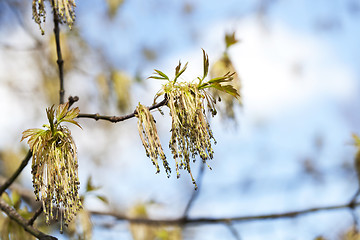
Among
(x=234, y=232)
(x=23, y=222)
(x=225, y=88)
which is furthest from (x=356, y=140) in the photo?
(x=23, y=222)

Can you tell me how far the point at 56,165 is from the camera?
127 cm

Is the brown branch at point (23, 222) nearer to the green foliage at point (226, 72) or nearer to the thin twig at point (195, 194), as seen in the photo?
the thin twig at point (195, 194)

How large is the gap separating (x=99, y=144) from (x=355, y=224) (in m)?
5.21

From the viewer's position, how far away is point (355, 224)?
2.85 meters

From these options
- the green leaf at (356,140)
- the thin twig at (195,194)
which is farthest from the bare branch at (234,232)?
the green leaf at (356,140)

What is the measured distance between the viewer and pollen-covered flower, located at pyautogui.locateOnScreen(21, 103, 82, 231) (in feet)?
4.14

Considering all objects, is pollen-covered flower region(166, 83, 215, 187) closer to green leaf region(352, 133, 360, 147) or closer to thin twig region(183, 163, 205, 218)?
thin twig region(183, 163, 205, 218)

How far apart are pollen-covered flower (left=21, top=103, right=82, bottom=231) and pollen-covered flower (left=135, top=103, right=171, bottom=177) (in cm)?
17

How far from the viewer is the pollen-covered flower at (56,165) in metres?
1.26

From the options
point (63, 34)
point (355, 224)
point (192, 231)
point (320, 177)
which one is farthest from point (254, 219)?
point (320, 177)

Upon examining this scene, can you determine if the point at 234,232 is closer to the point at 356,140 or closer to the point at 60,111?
the point at 356,140

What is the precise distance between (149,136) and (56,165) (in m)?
0.26

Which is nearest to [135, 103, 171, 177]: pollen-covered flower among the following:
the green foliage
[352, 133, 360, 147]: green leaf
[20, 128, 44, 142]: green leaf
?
[20, 128, 44, 142]: green leaf

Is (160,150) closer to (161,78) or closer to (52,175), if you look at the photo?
(161,78)
